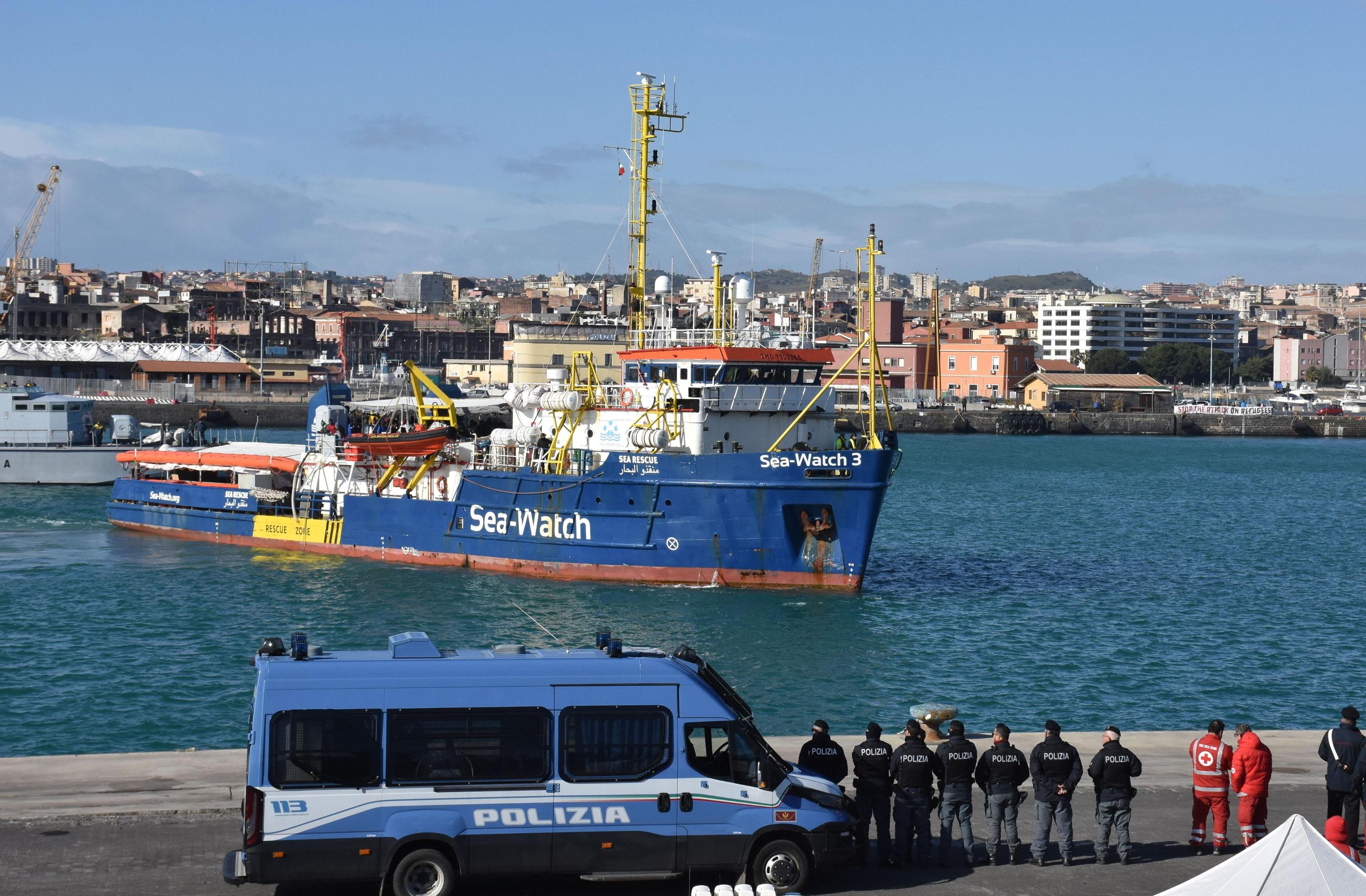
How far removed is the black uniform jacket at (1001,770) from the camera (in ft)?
35.5

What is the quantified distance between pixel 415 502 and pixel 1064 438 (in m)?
86.0

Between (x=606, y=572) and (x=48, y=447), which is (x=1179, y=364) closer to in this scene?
(x=48, y=447)

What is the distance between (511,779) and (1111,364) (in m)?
161

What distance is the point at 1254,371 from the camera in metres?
182

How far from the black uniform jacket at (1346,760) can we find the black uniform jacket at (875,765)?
3.52 m

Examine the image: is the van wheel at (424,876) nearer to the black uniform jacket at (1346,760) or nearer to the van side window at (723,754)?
the van side window at (723,754)

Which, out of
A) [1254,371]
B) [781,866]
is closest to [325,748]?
[781,866]

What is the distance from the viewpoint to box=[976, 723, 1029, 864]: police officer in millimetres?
10828

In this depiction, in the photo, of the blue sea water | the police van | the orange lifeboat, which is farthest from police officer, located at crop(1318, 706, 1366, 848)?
the orange lifeboat

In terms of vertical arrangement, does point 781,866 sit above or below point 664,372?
below

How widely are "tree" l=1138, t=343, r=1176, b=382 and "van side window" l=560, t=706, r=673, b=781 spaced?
166 metres

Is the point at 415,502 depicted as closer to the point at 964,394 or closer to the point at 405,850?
the point at 405,850

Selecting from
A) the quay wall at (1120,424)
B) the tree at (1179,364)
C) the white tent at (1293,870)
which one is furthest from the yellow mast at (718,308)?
the tree at (1179,364)

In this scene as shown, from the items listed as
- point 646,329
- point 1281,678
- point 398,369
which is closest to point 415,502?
point 646,329
